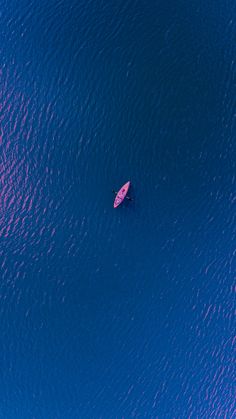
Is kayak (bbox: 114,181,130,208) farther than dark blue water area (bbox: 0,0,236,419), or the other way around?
dark blue water area (bbox: 0,0,236,419)

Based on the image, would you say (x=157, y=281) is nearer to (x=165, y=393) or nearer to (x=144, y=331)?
(x=144, y=331)

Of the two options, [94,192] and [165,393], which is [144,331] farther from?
[94,192]

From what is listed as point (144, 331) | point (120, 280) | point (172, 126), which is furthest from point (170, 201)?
point (144, 331)

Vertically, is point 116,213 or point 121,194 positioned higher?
point 121,194

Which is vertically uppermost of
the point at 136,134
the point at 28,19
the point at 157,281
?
the point at 28,19

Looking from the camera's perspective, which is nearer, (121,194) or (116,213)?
(121,194)

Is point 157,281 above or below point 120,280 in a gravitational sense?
below

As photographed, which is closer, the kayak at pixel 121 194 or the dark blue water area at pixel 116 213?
the kayak at pixel 121 194
